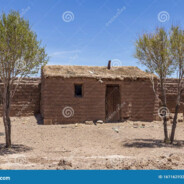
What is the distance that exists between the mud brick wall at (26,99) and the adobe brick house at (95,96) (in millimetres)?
1771

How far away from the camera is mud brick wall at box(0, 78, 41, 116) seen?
703 inches

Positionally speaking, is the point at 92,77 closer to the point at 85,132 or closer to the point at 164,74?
the point at 85,132

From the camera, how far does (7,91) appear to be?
9477 mm

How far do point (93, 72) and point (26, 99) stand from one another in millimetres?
5242

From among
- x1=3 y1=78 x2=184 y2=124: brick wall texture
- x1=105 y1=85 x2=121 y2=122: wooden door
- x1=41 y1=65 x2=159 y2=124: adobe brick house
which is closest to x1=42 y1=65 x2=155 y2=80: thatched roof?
x1=41 y1=65 x2=159 y2=124: adobe brick house

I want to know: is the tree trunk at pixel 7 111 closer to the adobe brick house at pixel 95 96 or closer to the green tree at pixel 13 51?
the green tree at pixel 13 51

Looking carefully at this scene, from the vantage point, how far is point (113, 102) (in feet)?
57.4

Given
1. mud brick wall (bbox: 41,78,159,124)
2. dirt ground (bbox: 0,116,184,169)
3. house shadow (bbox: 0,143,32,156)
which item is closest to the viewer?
dirt ground (bbox: 0,116,184,169)

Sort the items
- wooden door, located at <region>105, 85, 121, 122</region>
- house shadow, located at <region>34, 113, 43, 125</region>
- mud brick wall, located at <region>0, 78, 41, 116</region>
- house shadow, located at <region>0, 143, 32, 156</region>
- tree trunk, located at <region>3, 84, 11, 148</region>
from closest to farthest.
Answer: house shadow, located at <region>0, 143, 32, 156</region> < tree trunk, located at <region>3, 84, 11, 148</region> < house shadow, located at <region>34, 113, 43, 125</region> < wooden door, located at <region>105, 85, 121, 122</region> < mud brick wall, located at <region>0, 78, 41, 116</region>

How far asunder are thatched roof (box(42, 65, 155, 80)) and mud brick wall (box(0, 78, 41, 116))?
6.33ft

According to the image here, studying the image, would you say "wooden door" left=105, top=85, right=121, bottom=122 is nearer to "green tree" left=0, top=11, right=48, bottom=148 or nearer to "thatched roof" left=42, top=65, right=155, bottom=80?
"thatched roof" left=42, top=65, right=155, bottom=80

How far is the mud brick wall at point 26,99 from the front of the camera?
703 inches

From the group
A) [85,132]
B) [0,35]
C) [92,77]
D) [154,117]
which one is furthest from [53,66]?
[0,35]

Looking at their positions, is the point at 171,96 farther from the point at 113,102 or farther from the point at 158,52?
the point at 158,52
